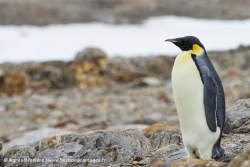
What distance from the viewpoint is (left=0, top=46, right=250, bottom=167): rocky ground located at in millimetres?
4422

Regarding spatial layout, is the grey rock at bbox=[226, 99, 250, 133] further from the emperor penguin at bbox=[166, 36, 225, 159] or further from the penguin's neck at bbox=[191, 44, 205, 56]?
the penguin's neck at bbox=[191, 44, 205, 56]

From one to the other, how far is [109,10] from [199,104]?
2533cm

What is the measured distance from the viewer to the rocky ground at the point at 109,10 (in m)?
25.4

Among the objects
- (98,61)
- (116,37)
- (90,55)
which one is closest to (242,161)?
(98,61)

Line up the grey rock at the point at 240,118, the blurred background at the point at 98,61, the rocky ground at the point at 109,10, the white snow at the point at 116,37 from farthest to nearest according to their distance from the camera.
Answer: the rocky ground at the point at 109,10 < the white snow at the point at 116,37 < the blurred background at the point at 98,61 < the grey rock at the point at 240,118

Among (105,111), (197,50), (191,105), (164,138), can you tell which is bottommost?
(164,138)

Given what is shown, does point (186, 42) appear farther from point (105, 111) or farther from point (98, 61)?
point (98, 61)

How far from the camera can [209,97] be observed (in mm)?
3898

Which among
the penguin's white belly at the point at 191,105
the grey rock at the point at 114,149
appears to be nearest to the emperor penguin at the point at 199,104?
the penguin's white belly at the point at 191,105

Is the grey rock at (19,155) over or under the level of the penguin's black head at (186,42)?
under

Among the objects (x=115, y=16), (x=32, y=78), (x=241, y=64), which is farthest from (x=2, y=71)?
(x=115, y=16)

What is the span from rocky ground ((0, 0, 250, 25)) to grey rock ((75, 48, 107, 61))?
9911 mm

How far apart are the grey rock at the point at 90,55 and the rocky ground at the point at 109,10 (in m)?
9.91

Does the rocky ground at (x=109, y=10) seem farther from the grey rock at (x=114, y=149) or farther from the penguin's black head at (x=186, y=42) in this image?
the penguin's black head at (x=186, y=42)
